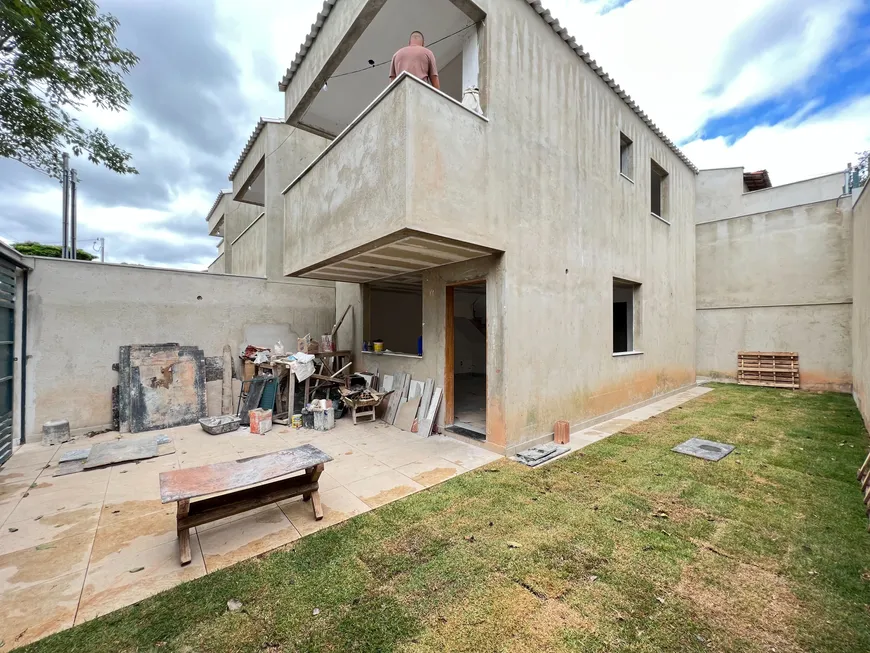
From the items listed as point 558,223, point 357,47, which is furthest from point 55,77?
point 558,223

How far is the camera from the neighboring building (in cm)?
451

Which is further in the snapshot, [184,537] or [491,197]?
[491,197]

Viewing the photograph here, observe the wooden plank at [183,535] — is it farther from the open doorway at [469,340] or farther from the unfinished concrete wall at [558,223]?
the open doorway at [469,340]

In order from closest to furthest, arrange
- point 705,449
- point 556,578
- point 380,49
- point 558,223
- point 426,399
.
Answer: point 556,578, point 705,449, point 380,49, point 558,223, point 426,399

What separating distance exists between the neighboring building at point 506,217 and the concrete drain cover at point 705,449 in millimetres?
1604

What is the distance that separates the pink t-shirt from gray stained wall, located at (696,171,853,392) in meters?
12.7

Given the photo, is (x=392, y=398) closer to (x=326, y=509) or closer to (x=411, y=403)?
(x=411, y=403)

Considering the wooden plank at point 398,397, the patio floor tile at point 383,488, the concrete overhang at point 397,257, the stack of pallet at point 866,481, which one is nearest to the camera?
the stack of pallet at point 866,481

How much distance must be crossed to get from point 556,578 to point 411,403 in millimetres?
4303

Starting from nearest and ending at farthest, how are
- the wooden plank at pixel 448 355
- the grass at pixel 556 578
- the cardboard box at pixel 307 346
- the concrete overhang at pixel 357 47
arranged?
the grass at pixel 556 578
the concrete overhang at pixel 357 47
the wooden plank at pixel 448 355
the cardboard box at pixel 307 346

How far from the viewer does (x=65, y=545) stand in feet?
9.95

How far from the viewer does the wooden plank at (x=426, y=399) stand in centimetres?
640

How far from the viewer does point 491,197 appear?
488cm

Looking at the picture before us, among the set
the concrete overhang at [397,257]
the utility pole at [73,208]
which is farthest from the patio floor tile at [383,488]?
the utility pole at [73,208]
